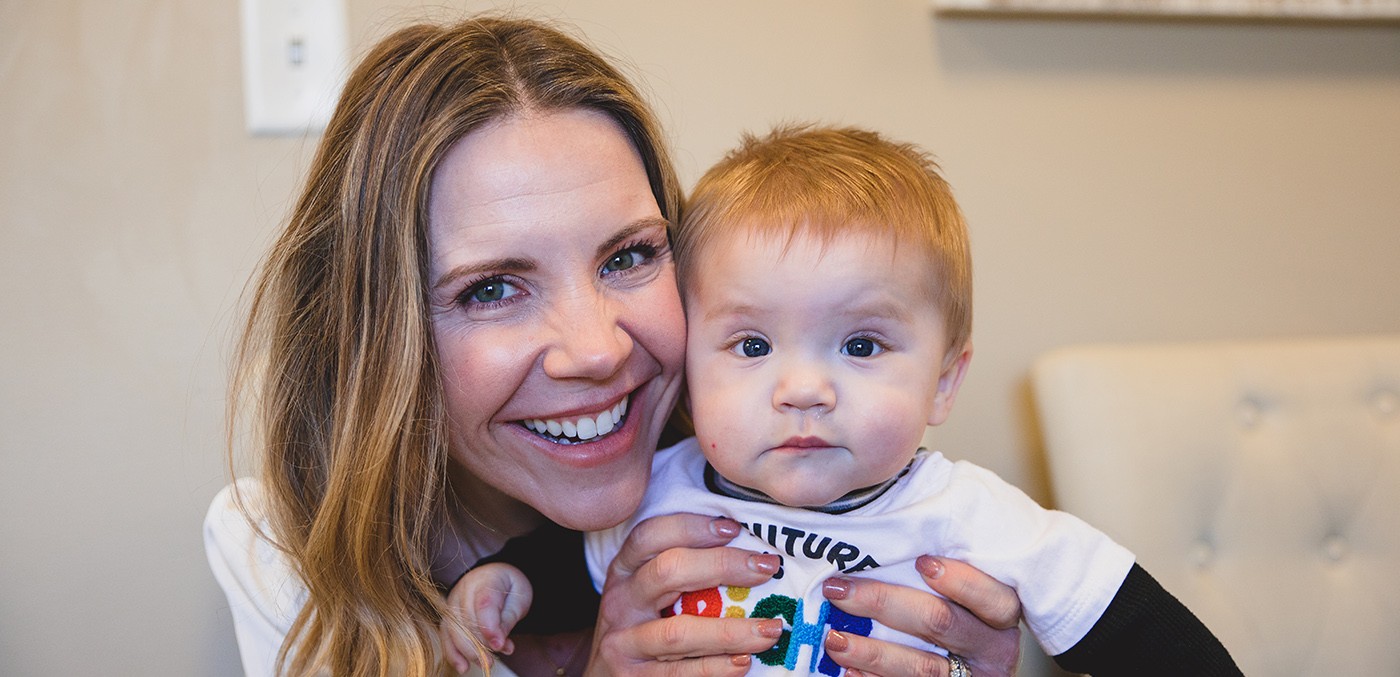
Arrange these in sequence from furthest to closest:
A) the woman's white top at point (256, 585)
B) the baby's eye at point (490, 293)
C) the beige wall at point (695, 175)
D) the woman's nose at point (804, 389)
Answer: the beige wall at point (695, 175), the woman's white top at point (256, 585), the baby's eye at point (490, 293), the woman's nose at point (804, 389)

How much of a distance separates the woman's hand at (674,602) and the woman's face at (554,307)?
0.22 feet

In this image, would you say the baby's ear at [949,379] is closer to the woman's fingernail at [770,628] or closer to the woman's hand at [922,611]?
the woman's hand at [922,611]

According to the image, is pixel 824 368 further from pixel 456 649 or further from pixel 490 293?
pixel 456 649

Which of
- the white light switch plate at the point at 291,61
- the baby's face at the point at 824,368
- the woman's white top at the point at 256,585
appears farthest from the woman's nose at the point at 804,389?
the white light switch plate at the point at 291,61

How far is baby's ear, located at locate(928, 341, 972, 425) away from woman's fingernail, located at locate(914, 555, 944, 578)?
14 centimetres

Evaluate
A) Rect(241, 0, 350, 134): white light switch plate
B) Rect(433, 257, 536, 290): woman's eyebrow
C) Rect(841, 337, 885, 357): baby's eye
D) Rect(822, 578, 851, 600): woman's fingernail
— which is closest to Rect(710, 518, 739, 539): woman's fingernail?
Rect(822, 578, 851, 600): woman's fingernail

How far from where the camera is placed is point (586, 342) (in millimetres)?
1027

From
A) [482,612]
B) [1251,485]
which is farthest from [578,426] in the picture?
[1251,485]

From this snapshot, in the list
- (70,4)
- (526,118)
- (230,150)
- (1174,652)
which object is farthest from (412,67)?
(1174,652)

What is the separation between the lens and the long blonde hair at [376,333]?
42.0 inches

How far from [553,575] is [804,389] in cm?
50

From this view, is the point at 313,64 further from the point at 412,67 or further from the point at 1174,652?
the point at 1174,652

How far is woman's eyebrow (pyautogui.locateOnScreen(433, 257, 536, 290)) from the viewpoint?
1.04 metres

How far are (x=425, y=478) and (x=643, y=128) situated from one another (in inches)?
18.1
